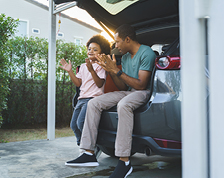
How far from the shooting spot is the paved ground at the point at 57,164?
2.77 meters

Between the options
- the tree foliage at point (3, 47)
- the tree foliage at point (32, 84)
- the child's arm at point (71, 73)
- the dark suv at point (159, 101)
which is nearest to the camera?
the dark suv at point (159, 101)

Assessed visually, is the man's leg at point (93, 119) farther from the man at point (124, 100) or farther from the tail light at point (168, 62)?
the tail light at point (168, 62)

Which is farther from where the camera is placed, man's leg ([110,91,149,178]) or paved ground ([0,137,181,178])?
paved ground ([0,137,181,178])

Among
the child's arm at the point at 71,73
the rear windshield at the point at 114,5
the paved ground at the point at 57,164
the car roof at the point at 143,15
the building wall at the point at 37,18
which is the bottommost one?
the paved ground at the point at 57,164

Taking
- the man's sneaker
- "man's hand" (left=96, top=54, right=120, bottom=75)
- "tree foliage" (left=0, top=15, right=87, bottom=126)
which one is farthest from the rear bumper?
"tree foliage" (left=0, top=15, right=87, bottom=126)

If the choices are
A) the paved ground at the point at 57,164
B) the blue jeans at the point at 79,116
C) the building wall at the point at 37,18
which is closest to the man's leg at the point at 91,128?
the blue jeans at the point at 79,116

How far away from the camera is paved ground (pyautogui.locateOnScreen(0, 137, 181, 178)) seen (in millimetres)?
2766

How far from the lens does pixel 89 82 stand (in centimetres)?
299

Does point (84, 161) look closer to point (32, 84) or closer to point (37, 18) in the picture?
point (32, 84)

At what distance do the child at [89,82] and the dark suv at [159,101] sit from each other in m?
0.37

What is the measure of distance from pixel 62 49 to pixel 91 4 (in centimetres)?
375

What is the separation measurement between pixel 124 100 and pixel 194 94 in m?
1.65

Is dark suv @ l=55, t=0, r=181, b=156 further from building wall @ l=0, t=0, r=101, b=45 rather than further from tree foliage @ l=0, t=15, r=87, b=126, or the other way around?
building wall @ l=0, t=0, r=101, b=45

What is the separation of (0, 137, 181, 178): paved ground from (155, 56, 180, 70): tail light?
1237 millimetres
